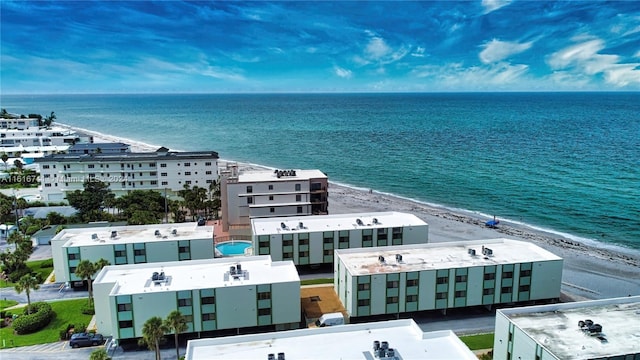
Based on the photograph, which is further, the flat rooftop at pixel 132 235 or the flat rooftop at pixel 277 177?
the flat rooftop at pixel 277 177

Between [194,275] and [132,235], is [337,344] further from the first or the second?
[132,235]

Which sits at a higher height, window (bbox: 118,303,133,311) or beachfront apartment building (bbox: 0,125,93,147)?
beachfront apartment building (bbox: 0,125,93,147)

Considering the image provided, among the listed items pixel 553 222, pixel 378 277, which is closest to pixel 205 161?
pixel 378 277

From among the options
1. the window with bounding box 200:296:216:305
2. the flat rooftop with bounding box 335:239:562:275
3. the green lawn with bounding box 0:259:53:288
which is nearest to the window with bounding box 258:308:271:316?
the window with bounding box 200:296:216:305

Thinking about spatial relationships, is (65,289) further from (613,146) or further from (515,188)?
(613,146)

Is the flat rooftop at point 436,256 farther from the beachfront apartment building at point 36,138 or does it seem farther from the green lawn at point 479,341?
the beachfront apartment building at point 36,138

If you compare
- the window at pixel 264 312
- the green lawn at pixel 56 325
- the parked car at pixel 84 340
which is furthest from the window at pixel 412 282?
the green lawn at pixel 56 325

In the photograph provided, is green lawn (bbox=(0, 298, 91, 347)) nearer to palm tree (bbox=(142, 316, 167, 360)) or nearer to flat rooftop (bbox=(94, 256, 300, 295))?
flat rooftop (bbox=(94, 256, 300, 295))
